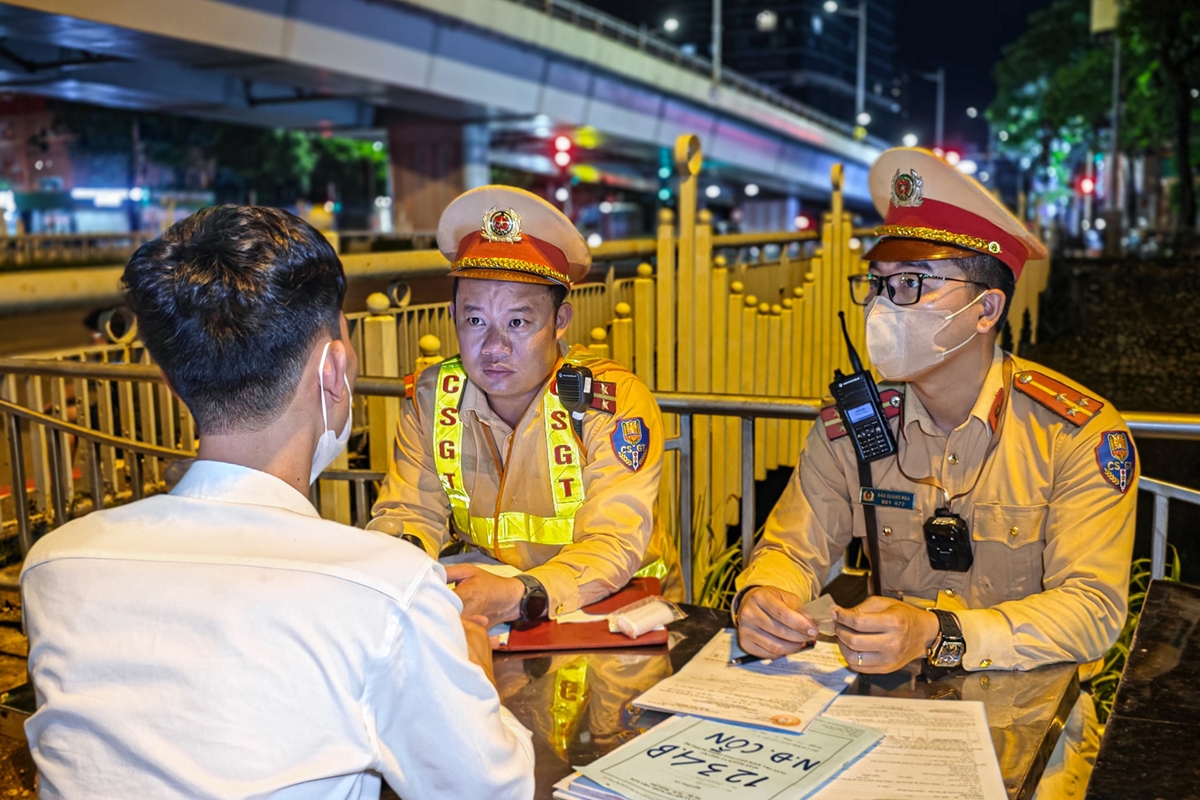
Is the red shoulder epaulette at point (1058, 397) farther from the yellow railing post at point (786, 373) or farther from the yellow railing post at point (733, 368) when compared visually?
the yellow railing post at point (786, 373)

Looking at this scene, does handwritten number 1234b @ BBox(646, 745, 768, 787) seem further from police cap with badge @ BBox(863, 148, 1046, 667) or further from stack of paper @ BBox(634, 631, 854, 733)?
police cap with badge @ BBox(863, 148, 1046, 667)

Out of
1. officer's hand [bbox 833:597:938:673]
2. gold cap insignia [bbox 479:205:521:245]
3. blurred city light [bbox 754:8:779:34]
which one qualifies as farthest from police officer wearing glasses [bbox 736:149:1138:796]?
blurred city light [bbox 754:8:779:34]

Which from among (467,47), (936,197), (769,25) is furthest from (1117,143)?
(769,25)

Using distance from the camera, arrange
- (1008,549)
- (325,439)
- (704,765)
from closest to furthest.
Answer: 1. (325,439)
2. (704,765)
3. (1008,549)

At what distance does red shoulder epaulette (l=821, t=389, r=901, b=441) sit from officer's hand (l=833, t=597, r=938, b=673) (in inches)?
27.0

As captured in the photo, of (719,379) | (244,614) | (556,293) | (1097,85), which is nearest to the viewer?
(244,614)

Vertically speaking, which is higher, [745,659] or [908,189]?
[908,189]

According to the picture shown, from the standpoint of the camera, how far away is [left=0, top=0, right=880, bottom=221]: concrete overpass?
16.8m

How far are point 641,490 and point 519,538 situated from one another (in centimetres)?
39

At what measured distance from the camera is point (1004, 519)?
2.61m

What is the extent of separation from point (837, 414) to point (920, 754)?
3.72ft

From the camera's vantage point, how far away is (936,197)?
8.66 ft

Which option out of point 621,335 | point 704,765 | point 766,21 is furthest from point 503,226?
point 766,21

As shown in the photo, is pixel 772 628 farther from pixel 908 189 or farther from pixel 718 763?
pixel 908 189
